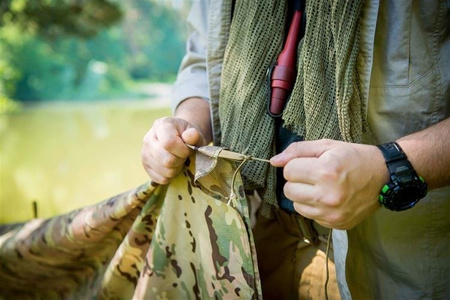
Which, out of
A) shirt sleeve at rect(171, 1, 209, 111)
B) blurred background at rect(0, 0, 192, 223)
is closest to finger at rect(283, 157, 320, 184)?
shirt sleeve at rect(171, 1, 209, 111)

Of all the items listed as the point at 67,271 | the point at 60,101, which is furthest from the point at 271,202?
the point at 60,101

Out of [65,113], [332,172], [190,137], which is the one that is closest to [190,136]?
[190,137]

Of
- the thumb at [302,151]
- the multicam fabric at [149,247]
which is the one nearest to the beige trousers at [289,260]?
the multicam fabric at [149,247]

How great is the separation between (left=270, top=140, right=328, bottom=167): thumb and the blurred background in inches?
44.6

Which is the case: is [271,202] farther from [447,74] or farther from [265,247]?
[447,74]

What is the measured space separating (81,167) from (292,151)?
448 centimetres

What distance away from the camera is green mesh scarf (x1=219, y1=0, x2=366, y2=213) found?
86 cm

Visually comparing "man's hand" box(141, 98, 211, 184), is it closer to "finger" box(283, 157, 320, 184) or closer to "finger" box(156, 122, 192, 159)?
"finger" box(156, 122, 192, 159)

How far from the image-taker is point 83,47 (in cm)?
1864

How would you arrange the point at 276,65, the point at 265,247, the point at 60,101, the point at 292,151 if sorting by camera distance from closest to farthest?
the point at 292,151 < the point at 276,65 < the point at 265,247 < the point at 60,101

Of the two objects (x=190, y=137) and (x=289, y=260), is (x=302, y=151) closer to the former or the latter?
(x=190, y=137)

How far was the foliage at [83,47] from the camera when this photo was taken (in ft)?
19.2

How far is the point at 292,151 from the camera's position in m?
0.78

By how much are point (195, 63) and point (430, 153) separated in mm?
667
